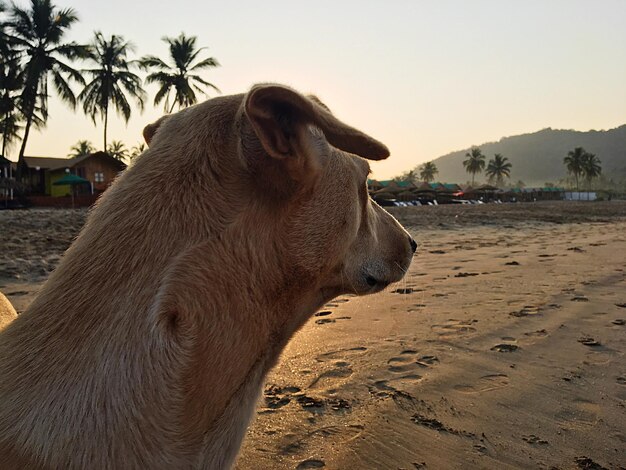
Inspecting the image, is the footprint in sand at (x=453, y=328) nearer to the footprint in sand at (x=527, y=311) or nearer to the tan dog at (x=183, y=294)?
the footprint in sand at (x=527, y=311)

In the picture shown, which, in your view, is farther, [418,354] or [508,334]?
[508,334]

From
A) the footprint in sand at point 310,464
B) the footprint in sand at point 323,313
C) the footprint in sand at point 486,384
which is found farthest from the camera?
the footprint in sand at point 323,313

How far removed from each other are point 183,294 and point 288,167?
52cm

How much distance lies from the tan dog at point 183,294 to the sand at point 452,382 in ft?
2.46

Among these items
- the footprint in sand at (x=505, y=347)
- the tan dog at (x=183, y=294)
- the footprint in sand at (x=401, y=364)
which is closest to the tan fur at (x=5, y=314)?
the tan dog at (x=183, y=294)

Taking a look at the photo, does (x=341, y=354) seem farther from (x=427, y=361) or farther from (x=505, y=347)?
(x=505, y=347)

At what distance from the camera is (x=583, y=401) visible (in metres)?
3.23

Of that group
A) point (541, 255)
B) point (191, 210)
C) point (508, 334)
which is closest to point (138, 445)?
point (191, 210)

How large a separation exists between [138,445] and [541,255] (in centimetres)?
1057

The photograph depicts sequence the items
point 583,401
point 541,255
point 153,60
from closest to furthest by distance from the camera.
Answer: point 583,401, point 541,255, point 153,60

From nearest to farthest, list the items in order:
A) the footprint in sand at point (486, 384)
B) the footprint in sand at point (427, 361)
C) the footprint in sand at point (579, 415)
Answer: the footprint in sand at point (579, 415) < the footprint in sand at point (486, 384) < the footprint in sand at point (427, 361)

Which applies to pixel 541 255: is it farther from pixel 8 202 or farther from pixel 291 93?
pixel 8 202

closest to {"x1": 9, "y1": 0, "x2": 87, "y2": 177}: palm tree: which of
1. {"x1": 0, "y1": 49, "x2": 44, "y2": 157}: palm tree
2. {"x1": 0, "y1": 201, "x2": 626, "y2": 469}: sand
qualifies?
{"x1": 0, "y1": 49, "x2": 44, "y2": 157}: palm tree

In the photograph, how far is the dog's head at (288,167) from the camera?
4.70ft
